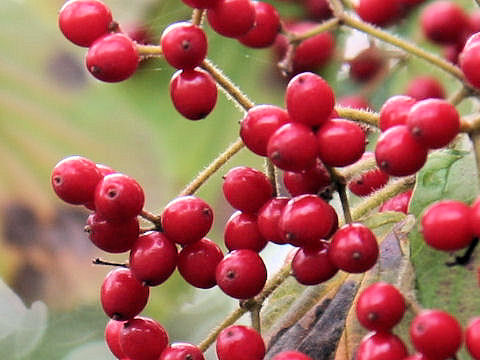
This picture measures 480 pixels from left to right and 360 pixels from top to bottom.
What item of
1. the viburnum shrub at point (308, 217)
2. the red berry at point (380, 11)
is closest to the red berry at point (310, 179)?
the viburnum shrub at point (308, 217)

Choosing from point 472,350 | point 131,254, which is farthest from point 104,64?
point 472,350

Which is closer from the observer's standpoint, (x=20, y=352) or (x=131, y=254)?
(x=131, y=254)

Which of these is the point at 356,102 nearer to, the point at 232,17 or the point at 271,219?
the point at 232,17

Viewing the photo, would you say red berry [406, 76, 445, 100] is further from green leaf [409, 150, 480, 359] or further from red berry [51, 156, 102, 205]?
red berry [51, 156, 102, 205]

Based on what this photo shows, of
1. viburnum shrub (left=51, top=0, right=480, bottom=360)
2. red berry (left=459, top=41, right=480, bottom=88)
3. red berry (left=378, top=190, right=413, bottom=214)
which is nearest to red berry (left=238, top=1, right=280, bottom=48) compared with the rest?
viburnum shrub (left=51, top=0, right=480, bottom=360)

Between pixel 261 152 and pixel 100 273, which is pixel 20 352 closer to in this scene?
pixel 100 273

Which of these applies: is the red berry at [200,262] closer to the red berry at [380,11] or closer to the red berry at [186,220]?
the red berry at [186,220]
